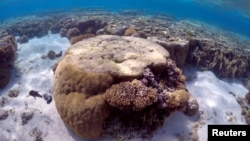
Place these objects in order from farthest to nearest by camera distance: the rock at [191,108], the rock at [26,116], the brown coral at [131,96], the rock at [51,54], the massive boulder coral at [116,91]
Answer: the rock at [51,54] < the rock at [26,116] < the rock at [191,108] < the massive boulder coral at [116,91] < the brown coral at [131,96]

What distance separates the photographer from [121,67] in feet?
20.9

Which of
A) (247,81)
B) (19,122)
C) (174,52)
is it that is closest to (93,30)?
(174,52)

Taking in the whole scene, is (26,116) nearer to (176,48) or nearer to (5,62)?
(5,62)

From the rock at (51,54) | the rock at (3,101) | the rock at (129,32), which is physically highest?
the rock at (129,32)

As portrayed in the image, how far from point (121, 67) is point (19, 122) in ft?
13.0

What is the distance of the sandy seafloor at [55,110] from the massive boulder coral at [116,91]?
2.58 feet

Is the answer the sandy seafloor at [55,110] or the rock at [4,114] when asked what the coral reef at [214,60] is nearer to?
the sandy seafloor at [55,110]

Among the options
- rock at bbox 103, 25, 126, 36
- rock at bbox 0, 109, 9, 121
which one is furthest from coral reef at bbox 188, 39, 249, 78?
rock at bbox 0, 109, 9, 121

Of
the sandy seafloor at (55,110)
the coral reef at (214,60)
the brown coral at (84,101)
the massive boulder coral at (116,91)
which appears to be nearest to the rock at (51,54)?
the sandy seafloor at (55,110)

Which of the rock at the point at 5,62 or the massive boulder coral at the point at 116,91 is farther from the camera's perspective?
the rock at the point at 5,62

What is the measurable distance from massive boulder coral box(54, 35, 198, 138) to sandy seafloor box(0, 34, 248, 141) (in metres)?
0.79

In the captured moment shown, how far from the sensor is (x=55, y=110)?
24.8 ft

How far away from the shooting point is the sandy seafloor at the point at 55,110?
6.85 meters

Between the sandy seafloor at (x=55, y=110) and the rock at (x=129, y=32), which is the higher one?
the rock at (x=129, y=32)
